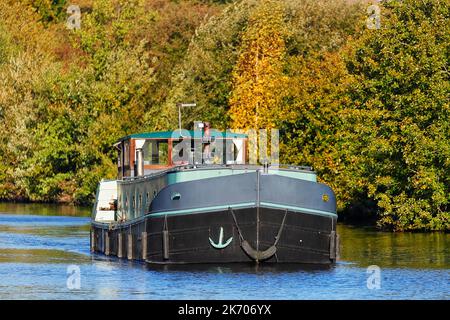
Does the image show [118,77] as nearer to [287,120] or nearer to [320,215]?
[287,120]

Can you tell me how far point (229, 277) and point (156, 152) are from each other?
10.7 metres

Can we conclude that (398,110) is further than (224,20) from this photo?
No

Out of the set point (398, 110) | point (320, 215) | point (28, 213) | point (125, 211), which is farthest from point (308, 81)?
point (320, 215)

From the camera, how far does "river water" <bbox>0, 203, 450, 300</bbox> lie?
4288cm

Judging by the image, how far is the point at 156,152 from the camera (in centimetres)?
5528

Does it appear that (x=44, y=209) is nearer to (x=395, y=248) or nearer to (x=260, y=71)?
(x=260, y=71)

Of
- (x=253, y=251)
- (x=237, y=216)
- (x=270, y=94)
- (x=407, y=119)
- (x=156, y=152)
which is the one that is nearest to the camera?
(x=237, y=216)

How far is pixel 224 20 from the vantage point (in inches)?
3917

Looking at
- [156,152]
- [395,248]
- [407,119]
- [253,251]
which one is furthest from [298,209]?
[407,119]

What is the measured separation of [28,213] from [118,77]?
1662 centimetres

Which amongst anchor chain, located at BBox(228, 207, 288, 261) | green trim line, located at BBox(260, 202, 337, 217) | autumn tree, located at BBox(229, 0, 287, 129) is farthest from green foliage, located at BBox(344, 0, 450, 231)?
anchor chain, located at BBox(228, 207, 288, 261)

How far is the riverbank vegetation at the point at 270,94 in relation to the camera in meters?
69.9

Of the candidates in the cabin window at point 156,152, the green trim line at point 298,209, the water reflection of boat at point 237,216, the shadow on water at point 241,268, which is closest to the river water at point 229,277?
the shadow on water at point 241,268

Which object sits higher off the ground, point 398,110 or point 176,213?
point 398,110
